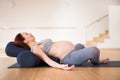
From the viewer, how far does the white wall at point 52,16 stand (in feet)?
30.0

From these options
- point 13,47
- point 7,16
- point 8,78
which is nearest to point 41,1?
point 7,16

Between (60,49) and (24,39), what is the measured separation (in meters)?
0.49

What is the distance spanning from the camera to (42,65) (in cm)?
297

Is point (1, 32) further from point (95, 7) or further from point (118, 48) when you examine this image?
point (118, 48)

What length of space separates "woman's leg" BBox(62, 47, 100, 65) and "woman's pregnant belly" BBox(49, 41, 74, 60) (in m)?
0.06

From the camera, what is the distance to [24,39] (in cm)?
298

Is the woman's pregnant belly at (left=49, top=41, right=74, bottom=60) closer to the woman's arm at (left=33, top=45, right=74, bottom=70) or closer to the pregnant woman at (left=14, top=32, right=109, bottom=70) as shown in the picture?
the pregnant woman at (left=14, top=32, right=109, bottom=70)

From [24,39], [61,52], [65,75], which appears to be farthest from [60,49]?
Answer: [65,75]

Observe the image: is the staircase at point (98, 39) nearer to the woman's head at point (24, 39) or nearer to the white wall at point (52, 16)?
the white wall at point (52, 16)

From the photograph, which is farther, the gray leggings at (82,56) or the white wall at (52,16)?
the white wall at (52,16)

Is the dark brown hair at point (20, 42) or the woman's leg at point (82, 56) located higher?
the dark brown hair at point (20, 42)

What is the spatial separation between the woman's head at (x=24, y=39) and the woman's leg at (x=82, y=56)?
522 mm

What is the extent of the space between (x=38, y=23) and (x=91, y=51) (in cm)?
669

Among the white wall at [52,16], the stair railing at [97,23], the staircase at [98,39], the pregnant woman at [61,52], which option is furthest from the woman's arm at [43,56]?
the stair railing at [97,23]
